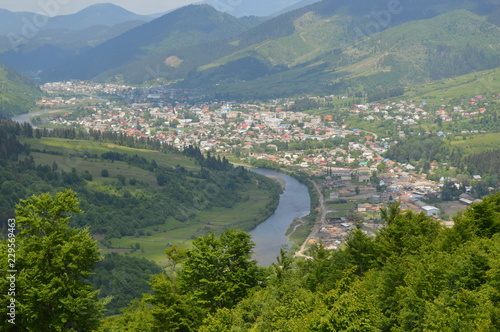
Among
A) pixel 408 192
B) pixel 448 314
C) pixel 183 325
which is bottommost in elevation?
pixel 408 192

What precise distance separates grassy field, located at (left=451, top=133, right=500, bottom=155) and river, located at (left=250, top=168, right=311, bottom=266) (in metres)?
53.4

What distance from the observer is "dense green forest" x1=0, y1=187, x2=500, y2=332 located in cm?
2909

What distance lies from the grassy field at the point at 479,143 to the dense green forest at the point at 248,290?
421 feet

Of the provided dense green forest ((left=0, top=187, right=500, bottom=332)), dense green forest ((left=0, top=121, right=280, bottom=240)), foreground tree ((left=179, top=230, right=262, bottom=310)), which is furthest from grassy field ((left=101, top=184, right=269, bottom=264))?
dense green forest ((left=0, top=187, right=500, bottom=332))

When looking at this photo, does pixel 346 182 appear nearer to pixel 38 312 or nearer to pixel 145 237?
pixel 145 237

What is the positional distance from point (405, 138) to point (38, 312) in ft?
573

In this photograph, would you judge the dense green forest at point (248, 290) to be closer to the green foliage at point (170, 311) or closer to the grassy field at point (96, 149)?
the green foliage at point (170, 311)

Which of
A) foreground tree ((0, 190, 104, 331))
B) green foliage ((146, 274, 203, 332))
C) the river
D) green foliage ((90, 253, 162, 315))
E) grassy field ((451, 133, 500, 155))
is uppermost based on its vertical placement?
foreground tree ((0, 190, 104, 331))

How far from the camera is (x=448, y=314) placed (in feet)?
90.8

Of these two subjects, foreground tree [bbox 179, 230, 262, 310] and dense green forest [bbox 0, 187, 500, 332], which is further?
foreground tree [bbox 179, 230, 262, 310]

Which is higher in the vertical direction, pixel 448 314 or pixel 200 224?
pixel 448 314

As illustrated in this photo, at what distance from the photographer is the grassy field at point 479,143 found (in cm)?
16410

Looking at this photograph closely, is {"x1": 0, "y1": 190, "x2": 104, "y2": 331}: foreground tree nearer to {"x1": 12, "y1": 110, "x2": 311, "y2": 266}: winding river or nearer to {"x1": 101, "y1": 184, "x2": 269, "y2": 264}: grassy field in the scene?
{"x1": 12, "y1": 110, "x2": 311, "y2": 266}: winding river

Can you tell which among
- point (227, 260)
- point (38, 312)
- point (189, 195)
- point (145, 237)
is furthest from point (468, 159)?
point (38, 312)
